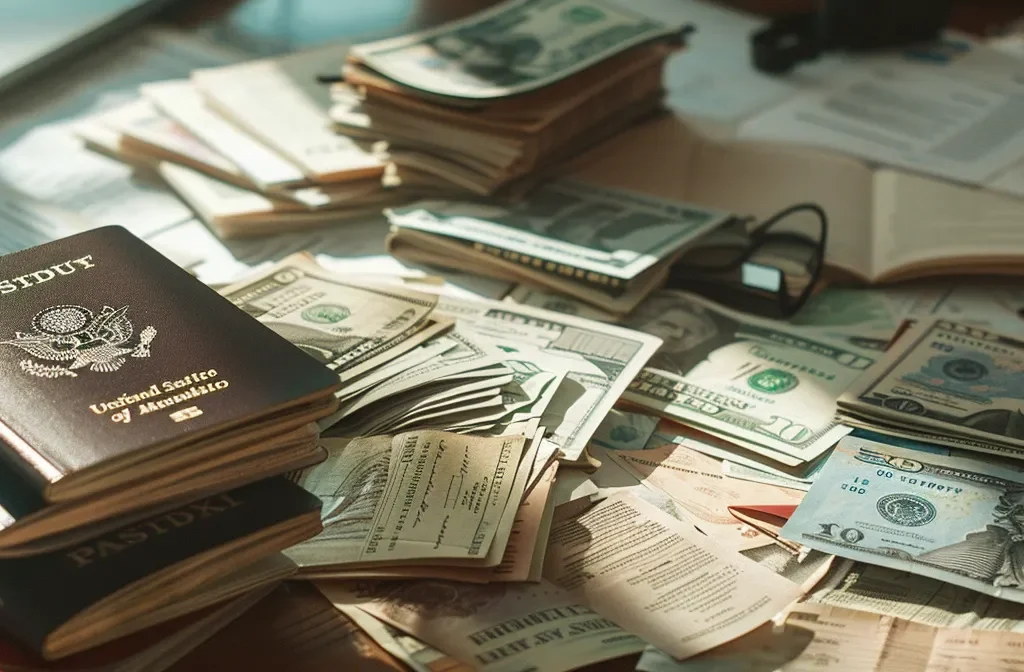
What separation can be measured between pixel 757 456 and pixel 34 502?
1.79 ft

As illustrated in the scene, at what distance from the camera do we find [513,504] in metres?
0.85

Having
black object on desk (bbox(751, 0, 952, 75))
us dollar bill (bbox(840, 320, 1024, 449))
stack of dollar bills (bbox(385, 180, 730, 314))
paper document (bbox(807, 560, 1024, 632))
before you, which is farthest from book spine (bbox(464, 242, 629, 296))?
black object on desk (bbox(751, 0, 952, 75))

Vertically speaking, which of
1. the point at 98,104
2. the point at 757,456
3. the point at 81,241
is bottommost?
the point at 757,456

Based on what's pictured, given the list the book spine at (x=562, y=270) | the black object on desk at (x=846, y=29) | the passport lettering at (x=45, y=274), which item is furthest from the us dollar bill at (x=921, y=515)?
the black object on desk at (x=846, y=29)

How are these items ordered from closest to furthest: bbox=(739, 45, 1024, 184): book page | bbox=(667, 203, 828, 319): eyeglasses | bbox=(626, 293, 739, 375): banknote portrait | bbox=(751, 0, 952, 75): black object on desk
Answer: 1. bbox=(626, 293, 739, 375): banknote portrait
2. bbox=(667, 203, 828, 319): eyeglasses
3. bbox=(739, 45, 1024, 184): book page
4. bbox=(751, 0, 952, 75): black object on desk

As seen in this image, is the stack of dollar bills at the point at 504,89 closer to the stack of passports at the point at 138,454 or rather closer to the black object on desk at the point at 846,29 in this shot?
the black object on desk at the point at 846,29

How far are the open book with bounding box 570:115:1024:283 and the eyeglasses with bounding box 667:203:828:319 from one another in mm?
31

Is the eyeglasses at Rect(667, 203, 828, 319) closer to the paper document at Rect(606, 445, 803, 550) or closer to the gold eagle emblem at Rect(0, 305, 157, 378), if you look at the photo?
the paper document at Rect(606, 445, 803, 550)

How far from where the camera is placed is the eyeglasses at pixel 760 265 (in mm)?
1211

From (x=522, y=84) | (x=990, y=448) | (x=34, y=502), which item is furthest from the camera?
(x=522, y=84)

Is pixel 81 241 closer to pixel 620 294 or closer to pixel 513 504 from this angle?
pixel 513 504

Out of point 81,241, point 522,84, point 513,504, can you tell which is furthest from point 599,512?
point 522,84

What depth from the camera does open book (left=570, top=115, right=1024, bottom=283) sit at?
1251 mm

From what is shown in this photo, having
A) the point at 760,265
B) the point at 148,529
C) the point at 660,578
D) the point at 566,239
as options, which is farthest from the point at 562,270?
the point at 148,529
